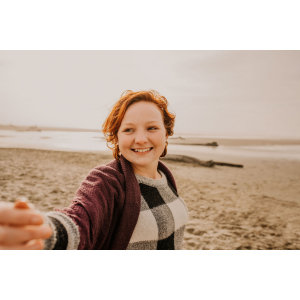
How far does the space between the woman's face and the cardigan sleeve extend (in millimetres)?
121

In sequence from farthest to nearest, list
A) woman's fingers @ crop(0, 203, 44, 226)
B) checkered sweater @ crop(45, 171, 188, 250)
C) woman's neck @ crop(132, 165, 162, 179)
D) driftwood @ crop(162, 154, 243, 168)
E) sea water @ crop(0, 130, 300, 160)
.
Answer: driftwood @ crop(162, 154, 243, 168) → sea water @ crop(0, 130, 300, 160) → woman's neck @ crop(132, 165, 162, 179) → checkered sweater @ crop(45, 171, 188, 250) → woman's fingers @ crop(0, 203, 44, 226)

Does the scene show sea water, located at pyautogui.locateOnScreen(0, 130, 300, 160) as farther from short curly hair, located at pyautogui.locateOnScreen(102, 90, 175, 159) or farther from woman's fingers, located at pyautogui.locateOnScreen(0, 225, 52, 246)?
woman's fingers, located at pyautogui.locateOnScreen(0, 225, 52, 246)

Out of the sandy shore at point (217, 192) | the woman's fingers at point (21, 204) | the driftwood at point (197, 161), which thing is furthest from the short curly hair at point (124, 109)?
the driftwood at point (197, 161)

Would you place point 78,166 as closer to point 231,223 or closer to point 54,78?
point 54,78

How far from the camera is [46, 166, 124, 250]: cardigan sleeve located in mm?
478

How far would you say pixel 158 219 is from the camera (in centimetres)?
70

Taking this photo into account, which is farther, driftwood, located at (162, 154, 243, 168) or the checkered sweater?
driftwood, located at (162, 154, 243, 168)

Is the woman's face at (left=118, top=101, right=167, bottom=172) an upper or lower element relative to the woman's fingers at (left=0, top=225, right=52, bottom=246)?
upper

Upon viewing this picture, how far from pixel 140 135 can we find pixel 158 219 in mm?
292

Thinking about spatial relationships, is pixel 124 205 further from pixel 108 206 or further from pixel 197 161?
pixel 197 161

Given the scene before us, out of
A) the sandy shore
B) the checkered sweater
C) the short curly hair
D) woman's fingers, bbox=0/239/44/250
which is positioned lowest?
the sandy shore

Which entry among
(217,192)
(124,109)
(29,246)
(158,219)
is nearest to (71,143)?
(217,192)

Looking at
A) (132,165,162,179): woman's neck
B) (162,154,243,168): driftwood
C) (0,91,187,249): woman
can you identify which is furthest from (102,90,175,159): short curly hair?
(162,154,243,168): driftwood

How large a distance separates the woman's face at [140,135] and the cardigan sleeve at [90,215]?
121 millimetres
